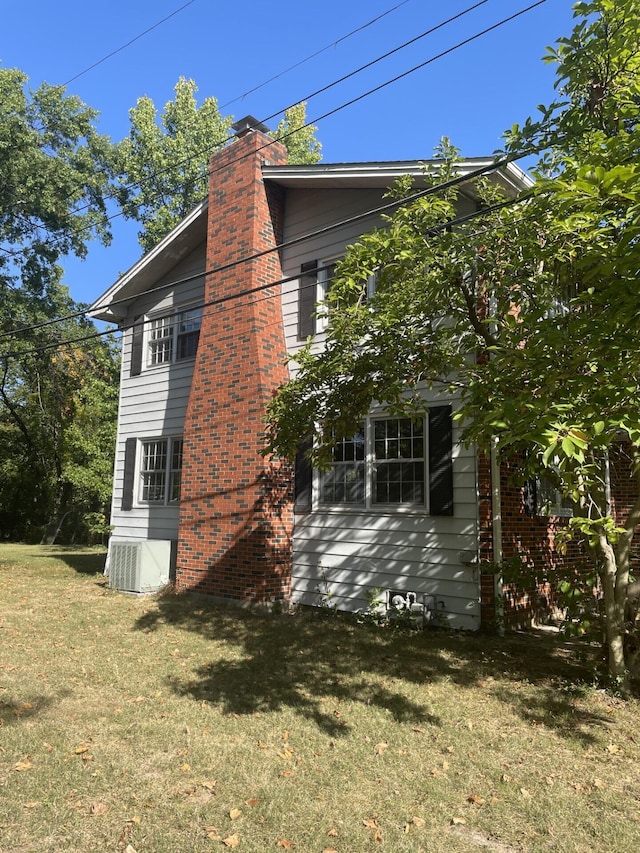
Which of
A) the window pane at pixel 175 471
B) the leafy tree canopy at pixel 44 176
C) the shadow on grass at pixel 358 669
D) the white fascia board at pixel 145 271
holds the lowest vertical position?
the shadow on grass at pixel 358 669

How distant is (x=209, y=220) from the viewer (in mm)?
11531

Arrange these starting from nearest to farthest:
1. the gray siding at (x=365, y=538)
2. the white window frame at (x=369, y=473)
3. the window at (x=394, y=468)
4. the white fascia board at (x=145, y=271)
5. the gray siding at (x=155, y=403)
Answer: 1. the gray siding at (x=365, y=538)
2. the window at (x=394, y=468)
3. the white window frame at (x=369, y=473)
4. the white fascia board at (x=145, y=271)
5. the gray siding at (x=155, y=403)

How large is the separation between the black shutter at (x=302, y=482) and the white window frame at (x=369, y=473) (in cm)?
12

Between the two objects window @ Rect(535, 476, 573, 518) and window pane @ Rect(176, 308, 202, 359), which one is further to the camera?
window pane @ Rect(176, 308, 202, 359)

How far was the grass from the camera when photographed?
130 inches

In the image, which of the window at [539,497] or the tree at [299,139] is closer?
the window at [539,497]

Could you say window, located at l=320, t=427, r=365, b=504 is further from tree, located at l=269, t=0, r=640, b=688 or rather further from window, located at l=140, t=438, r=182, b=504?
window, located at l=140, t=438, r=182, b=504

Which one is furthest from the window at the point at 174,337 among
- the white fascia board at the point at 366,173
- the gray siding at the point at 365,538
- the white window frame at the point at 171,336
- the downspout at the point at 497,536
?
the downspout at the point at 497,536

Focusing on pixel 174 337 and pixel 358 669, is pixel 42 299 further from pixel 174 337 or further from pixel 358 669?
pixel 358 669

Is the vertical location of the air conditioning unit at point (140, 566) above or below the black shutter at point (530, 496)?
below

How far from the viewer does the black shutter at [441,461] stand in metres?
8.14

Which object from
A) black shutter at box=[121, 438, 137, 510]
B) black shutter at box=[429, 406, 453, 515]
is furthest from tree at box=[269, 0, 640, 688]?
black shutter at box=[121, 438, 137, 510]

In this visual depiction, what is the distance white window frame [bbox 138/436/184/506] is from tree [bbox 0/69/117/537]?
190 inches

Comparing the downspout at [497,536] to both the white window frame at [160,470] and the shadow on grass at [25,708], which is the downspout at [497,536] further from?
the white window frame at [160,470]
